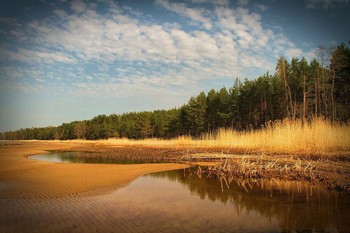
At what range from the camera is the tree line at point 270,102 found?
35.6 m

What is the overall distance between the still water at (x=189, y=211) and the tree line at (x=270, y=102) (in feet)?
69.7

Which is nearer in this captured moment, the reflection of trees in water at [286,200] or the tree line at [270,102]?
the reflection of trees in water at [286,200]

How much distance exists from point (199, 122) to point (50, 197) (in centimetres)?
5014

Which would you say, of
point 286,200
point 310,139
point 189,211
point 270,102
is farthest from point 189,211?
point 270,102

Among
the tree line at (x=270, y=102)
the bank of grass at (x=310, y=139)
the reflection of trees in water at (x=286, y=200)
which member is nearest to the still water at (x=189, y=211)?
the reflection of trees in water at (x=286, y=200)

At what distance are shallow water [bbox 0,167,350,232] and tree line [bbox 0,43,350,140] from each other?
2126cm

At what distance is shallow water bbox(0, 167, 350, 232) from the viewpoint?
524 cm

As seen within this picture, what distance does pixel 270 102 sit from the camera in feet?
156

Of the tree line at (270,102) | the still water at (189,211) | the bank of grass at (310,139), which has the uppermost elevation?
the tree line at (270,102)

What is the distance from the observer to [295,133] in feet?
53.8

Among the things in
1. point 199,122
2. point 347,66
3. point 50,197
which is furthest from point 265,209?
point 199,122

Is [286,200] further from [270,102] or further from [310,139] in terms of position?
[270,102]

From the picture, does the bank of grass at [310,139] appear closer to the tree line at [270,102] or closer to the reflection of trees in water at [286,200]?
the reflection of trees in water at [286,200]

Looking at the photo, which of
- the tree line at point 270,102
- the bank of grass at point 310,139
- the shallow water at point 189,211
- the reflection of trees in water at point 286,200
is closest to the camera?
the shallow water at point 189,211
